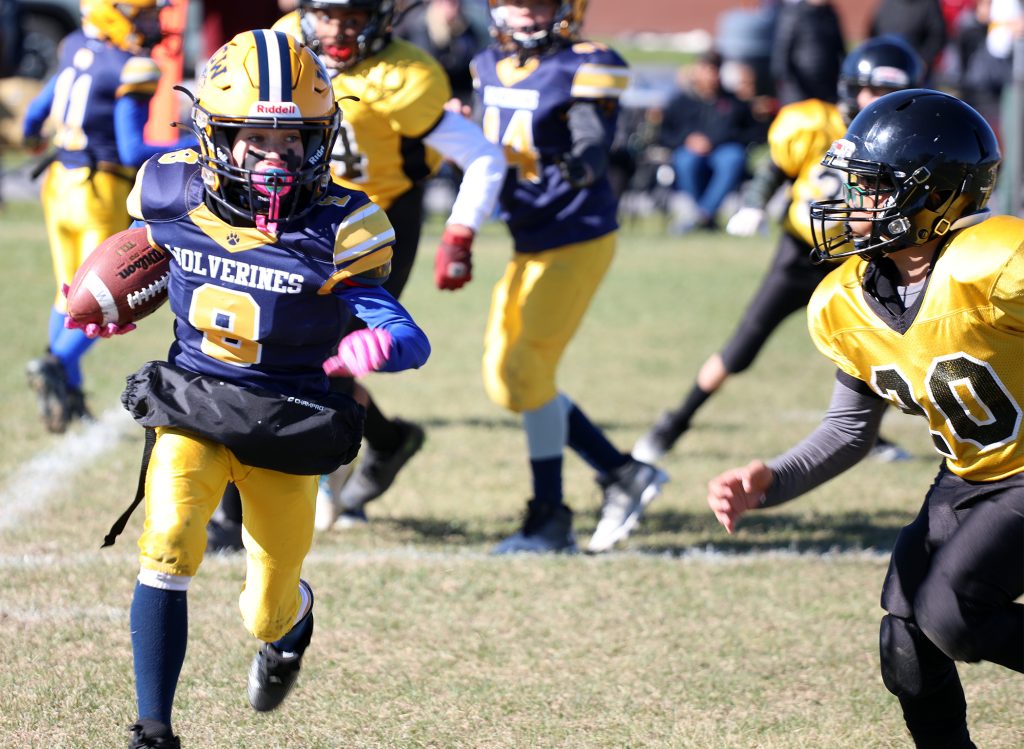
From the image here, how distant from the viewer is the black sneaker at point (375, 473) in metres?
5.30

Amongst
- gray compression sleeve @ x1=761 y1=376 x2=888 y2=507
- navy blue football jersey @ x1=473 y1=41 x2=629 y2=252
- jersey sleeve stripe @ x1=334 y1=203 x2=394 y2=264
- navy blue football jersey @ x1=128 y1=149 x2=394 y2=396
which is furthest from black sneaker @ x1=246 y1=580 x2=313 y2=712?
navy blue football jersey @ x1=473 y1=41 x2=629 y2=252

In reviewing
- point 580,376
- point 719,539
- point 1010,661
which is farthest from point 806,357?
point 1010,661

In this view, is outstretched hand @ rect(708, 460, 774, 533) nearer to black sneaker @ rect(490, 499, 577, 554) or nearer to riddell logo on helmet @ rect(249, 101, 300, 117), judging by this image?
riddell logo on helmet @ rect(249, 101, 300, 117)

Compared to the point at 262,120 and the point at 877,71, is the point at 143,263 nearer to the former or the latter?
the point at 262,120

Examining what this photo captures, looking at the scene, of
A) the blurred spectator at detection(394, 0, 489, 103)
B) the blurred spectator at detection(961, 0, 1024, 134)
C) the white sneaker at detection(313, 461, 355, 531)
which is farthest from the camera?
the blurred spectator at detection(394, 0, 489, 103)

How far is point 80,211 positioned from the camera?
611 centimetres

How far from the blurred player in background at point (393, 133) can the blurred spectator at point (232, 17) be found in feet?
20.9

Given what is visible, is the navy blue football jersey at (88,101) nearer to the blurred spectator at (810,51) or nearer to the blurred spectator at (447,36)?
the blurred spectator at (810,51)

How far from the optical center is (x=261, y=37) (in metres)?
3.30

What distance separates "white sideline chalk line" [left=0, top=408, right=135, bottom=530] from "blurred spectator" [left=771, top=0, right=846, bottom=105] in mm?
6766

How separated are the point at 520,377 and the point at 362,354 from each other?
2141 millimetres

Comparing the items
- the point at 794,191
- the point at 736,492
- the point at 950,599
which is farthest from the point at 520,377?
the point at 950,599

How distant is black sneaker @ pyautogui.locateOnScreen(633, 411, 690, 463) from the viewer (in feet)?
20.0

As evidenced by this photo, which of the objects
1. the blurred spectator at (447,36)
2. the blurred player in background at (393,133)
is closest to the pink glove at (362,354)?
the blurred player in background at (393,133)
